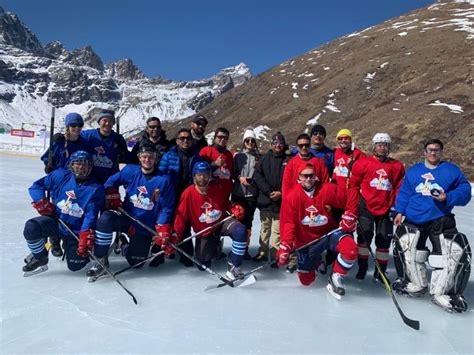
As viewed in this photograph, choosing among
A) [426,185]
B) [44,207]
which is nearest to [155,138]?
[44,207]

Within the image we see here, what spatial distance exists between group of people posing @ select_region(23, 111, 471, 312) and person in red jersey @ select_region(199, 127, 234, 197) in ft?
0.05

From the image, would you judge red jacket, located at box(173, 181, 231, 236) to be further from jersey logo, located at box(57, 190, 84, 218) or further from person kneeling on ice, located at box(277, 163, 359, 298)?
jersey logo, located at box(57, 190, 84, 218)

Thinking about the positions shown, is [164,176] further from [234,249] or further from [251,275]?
[251,275]

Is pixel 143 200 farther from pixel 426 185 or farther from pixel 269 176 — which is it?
pixel 426 185

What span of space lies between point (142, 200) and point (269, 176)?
1.56 meters

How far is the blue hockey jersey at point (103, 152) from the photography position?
488 centimetres

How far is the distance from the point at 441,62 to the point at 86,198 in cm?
3836

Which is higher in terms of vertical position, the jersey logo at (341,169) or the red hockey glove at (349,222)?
the jersey logo at (341,169)

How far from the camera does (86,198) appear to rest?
419 cm

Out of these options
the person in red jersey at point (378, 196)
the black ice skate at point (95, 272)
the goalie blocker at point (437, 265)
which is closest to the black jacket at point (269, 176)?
the person in red jersey at point (378, 196)

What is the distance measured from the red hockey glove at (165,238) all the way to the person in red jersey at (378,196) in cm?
213

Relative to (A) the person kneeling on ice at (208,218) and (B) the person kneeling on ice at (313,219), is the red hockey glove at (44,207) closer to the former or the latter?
(A) the person kneeling on ice at (208,218)

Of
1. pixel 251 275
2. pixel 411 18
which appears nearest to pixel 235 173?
pixel 251 275

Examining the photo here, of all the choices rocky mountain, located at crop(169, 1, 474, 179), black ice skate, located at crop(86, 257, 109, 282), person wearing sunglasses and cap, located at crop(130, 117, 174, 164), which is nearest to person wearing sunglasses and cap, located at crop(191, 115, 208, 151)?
person wearing sunglasses and cap, located at crop(130, 117, 174, 164)
